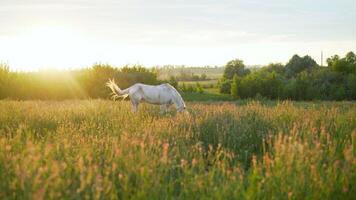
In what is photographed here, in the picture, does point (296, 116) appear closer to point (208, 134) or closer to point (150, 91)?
point (208, 134)

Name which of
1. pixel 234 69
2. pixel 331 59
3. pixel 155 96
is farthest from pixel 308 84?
pixel 155 96

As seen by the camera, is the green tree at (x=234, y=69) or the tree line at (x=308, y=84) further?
the green tree at (x=234, y=69)

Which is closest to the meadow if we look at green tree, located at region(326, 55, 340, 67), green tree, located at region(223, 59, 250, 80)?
green tree, located at region(326, 55, 340, 67)

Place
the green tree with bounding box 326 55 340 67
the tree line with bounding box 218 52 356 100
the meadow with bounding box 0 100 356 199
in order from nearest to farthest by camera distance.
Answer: the meadow with bounding box 0 100 356 199 → the tree line with bounding box 218 52 356 100 → the green tree with bounding box 326 55 340 67

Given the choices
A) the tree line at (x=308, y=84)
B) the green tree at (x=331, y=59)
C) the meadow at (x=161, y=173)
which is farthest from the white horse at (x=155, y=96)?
the green tree at (x=331, y=59)

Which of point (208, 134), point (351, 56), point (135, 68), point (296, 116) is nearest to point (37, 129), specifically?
point (208, 134)

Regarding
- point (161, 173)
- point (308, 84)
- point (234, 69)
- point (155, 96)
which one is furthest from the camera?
point (234, 69)

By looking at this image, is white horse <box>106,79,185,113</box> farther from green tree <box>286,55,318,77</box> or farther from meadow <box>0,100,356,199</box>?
green tree <box>286,55,318,77</box>

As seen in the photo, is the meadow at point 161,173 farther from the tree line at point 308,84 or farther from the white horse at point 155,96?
the tree line at point 308,84

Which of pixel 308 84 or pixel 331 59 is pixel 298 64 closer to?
pixel 331 59

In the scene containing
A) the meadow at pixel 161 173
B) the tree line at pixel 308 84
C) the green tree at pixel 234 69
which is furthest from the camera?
the green tree at pixel 234 69

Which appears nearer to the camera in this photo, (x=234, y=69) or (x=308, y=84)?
(x=308, y=84)

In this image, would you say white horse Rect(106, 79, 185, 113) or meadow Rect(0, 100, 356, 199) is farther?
white horse Rect(106, 79, 185, 113)

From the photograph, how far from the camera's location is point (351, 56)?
44.8 m
